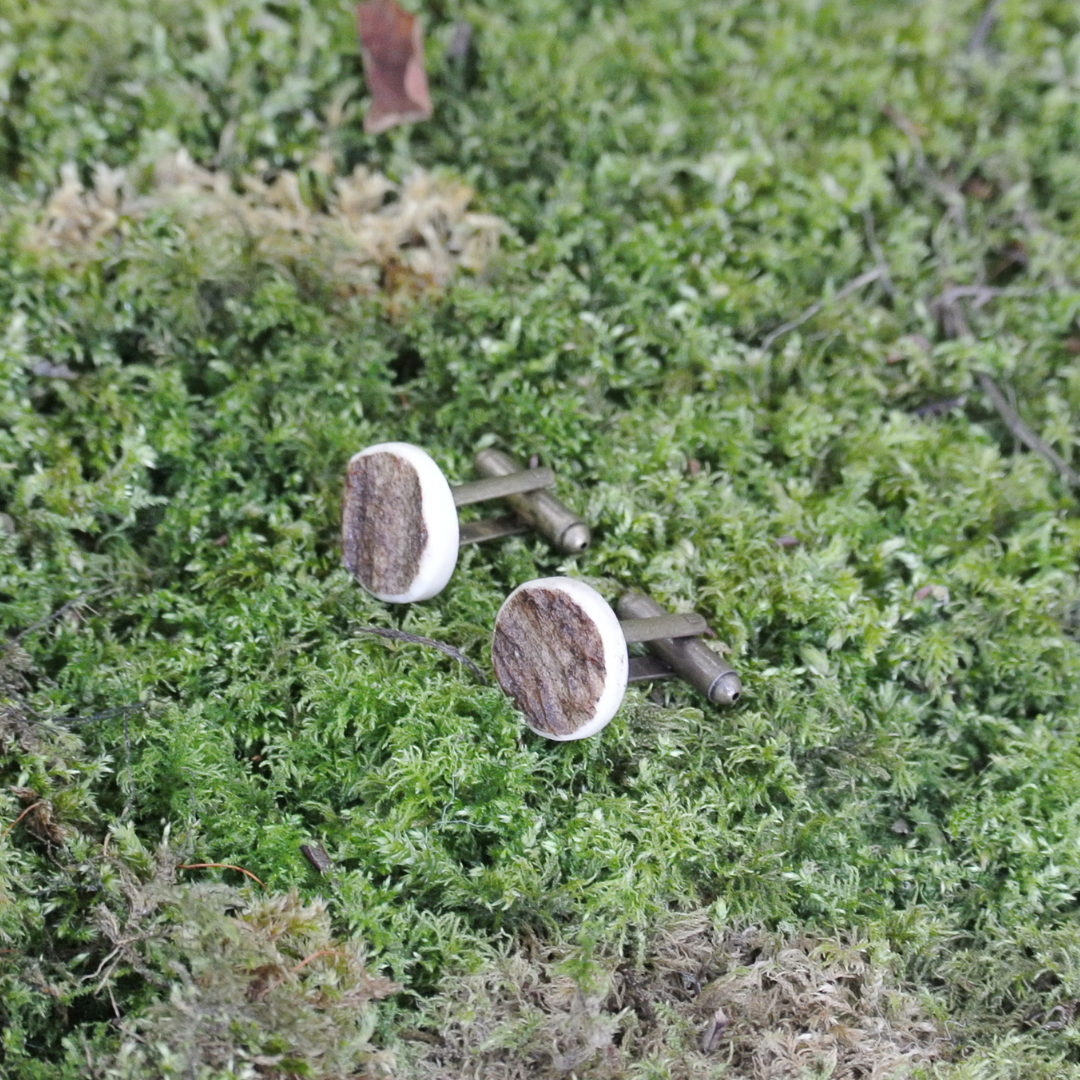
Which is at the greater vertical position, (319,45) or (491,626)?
(319,45)

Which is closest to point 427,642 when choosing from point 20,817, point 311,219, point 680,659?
point 680,659

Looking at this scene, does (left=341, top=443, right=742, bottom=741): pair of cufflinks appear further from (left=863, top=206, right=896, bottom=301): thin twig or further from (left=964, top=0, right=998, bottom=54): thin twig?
(left=964, top=0, right=998, bottom=54): thin twig

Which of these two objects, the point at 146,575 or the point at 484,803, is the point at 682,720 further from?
the point at 146,575

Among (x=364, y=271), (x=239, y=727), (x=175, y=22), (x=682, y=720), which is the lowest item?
(x=239, y=727)

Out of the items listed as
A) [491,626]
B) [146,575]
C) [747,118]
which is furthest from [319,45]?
[491,626]

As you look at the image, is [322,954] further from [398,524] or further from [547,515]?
[547,515]

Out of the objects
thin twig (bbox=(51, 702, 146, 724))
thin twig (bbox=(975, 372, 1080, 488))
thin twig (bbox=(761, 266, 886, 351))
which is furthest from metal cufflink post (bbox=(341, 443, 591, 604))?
thin twig (bbox=(975, 372, 1080, 488))

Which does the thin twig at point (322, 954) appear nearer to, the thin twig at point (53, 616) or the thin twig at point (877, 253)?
the thin twig at point (53, 616)
